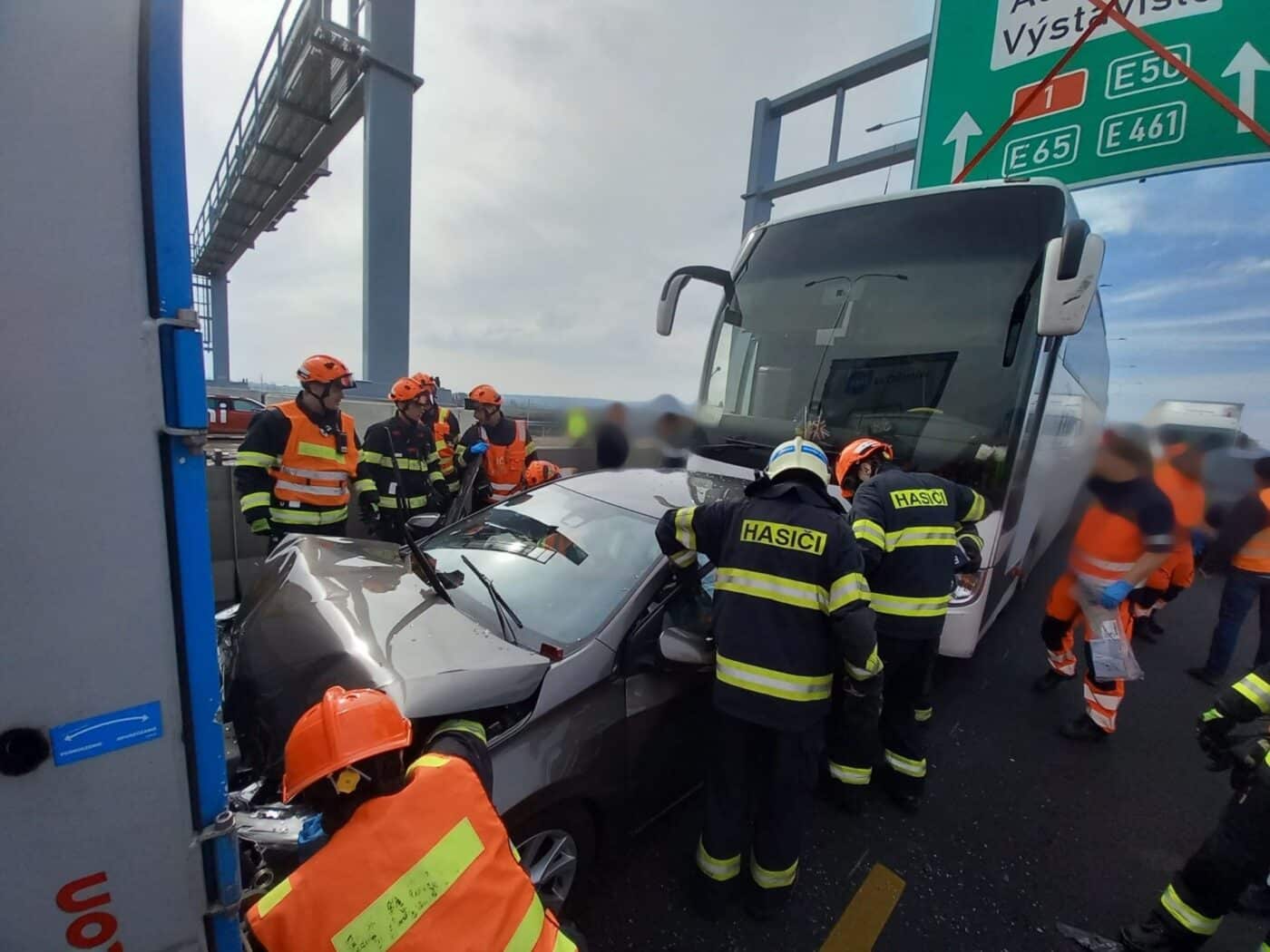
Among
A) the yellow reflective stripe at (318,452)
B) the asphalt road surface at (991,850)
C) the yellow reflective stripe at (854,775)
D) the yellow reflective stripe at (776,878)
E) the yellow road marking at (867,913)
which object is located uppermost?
the yellow reflective stripe at (318,452)

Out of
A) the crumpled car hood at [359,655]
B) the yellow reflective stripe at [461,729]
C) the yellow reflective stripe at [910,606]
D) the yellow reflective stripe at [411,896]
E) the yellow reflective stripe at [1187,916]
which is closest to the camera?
the yellow reflective stripe at [411,896]

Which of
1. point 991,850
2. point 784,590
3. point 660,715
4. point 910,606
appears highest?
point 784,590

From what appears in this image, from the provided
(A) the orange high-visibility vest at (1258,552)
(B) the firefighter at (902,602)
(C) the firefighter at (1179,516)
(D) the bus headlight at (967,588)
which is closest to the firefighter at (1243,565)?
(A) the orange high-visibility vest at (1258,552)

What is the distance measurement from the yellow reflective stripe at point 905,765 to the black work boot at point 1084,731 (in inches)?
56.9

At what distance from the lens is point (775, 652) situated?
6.67 feet

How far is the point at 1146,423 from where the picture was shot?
3914 millimetres

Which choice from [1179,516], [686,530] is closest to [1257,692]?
[686,530]

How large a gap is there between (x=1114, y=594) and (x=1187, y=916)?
2.02m

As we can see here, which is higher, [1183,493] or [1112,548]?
[1183,493]

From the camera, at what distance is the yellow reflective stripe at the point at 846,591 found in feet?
6.55

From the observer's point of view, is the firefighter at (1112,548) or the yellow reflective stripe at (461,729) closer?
the yellow reflective stripe at (461,729)

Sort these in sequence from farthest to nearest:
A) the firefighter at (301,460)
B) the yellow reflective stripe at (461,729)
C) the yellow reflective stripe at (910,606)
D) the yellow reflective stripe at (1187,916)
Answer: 1. the firefighter at (301,460)
2. the yellow reflective stripe at (910,606)
3. the yellow reflective stripe at (1187,916)
4. the yellow reflective stripe at (461,729)

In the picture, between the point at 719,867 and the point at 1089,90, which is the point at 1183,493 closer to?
the point at 1089,90

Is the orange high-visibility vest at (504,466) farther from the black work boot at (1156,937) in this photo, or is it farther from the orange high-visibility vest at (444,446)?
the black work boot at (1156,937)
